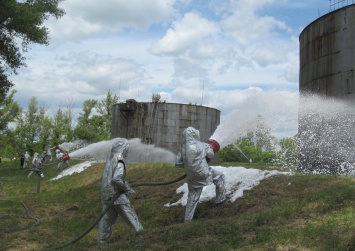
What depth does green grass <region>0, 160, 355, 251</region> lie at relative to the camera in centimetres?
629

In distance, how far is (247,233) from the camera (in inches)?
267

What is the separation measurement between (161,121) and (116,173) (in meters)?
21.4

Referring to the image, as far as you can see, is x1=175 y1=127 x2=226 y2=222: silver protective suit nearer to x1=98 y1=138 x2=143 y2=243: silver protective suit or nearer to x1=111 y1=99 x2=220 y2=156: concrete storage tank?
x1=98 y1=138 x2=143 y2=243: silver protective suit

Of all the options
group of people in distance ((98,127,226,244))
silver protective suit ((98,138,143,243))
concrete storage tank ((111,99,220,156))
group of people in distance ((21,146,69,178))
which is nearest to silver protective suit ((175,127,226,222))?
group of people in distance ((98,127,226,244))

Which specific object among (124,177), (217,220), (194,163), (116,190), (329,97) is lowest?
(217,220)

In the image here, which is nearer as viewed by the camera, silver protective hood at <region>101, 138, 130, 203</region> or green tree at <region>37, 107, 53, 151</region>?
silver protective hood at <region>101, 138, 130, 203</region>

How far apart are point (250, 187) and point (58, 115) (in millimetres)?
48225

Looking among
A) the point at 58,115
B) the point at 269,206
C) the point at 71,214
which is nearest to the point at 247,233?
the point at 269,206

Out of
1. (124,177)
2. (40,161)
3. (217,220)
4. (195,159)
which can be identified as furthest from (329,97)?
(40,161)

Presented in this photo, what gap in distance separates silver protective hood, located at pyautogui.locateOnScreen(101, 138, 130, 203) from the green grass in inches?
33.3

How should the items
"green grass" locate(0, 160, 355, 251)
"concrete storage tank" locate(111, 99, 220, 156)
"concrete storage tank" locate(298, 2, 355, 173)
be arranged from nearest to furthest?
"green grass" locate(0, 160, 355, 251) → "concrete storage tank" locate(298, 2, 355, 173) → "concrete storage tank" locate(111, 99, 220, 156)

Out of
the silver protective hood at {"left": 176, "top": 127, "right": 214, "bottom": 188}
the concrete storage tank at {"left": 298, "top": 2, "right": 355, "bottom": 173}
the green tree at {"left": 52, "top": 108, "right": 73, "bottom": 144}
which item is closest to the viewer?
the silver protective hood at {"left": 176, "top": 127, "right": 214, "bottom": 188}

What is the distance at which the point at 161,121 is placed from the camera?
2908 cm

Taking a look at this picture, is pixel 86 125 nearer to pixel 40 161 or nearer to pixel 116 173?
pixel 40 161
